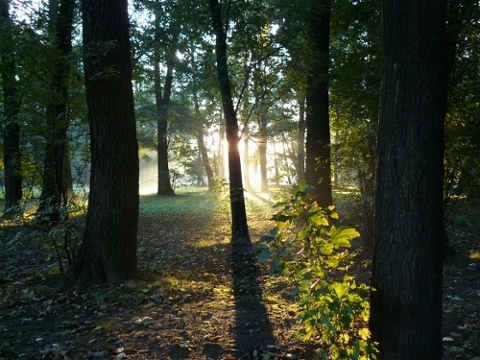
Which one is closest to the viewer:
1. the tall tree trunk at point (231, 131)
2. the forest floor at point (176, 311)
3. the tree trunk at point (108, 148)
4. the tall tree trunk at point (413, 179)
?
the tall tree trunk at point (413, 179)

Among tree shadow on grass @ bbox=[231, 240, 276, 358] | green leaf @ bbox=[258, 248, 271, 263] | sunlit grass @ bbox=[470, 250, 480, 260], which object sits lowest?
tree shadow on grass @ bbox=[231, 240, 276, 358]

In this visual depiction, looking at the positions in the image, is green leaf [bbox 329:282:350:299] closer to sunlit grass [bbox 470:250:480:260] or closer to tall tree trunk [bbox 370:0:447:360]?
tall tree trunk [bbox 370:0:447:360]

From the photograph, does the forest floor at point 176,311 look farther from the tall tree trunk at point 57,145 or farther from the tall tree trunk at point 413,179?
the tall tree trunk at point 413,179

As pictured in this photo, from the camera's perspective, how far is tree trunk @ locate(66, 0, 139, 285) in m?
5.79

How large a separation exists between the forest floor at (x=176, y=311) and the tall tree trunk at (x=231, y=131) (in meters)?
1.68

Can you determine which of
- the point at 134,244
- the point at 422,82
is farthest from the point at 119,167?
the point at 422,82

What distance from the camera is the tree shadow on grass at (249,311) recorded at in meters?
4.08

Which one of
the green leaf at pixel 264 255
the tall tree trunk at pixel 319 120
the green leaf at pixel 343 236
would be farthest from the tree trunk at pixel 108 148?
the tall tree trunk at pixel 319 120

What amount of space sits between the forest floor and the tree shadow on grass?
1 cm

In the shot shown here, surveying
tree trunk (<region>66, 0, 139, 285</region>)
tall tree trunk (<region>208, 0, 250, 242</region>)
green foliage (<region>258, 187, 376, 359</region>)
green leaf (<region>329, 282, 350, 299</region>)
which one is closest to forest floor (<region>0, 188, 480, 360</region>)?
tree trunk (<region>66, 0, 139, 285</region>)

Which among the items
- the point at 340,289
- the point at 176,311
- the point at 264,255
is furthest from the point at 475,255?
the point at 264,255

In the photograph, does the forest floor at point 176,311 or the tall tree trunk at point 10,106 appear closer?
the forest floor at point 176,311

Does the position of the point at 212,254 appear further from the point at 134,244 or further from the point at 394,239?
the point at 394,239

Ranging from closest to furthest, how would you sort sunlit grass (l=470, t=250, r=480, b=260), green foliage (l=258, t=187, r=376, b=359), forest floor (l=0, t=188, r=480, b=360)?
green foliage (l=258, t=187, r=376, b=359) < forest floor (l=0, t=188, r=480, b=360) < sunlit grass (l=470, t=250, r=480, b=260)
